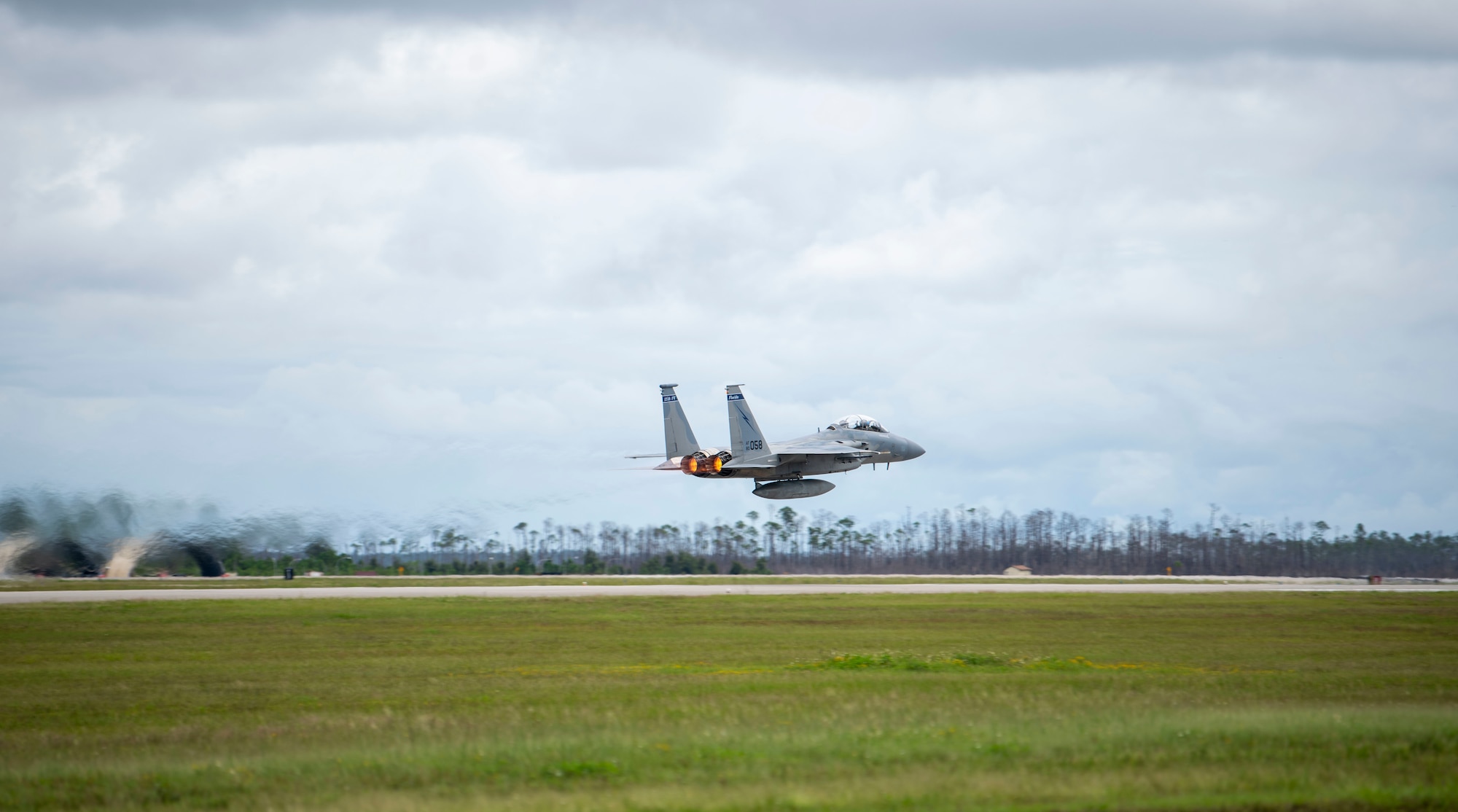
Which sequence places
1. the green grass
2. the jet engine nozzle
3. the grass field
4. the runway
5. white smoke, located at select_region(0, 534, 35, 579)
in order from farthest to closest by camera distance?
1. the green grass
2. white smoke, located at select_region(0, 534, 35, 579)
3. the runway
4. the jet engine nozzle
5. the grass field

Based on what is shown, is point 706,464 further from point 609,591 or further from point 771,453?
point 609,591

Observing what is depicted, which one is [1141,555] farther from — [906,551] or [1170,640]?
[1170,640]

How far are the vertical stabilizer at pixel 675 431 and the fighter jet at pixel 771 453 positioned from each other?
1.3 inches

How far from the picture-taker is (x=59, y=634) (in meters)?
34.6

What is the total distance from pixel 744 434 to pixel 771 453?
4.77 ft

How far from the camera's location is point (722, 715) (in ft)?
61.2

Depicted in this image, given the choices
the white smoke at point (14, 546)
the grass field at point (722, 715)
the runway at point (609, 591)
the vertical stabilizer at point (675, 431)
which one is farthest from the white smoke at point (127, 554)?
the vertical stabilizer at point (675, 431)

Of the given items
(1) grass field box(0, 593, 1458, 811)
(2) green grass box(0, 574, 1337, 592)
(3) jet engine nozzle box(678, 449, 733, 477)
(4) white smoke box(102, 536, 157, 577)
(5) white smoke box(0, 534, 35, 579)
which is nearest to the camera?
(1) grass field box(0, 593, 1458, 811)

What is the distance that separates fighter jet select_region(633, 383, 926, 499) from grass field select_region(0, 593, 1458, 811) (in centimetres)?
1025

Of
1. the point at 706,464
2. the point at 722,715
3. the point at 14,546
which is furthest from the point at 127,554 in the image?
the point at 722,715

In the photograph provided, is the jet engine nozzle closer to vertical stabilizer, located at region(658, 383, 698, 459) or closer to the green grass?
vertical stabilizer, located at region(658, 383, 698, 459)

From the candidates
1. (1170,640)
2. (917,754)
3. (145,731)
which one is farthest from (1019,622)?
(145,731)

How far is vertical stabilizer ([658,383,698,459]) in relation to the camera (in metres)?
49.3

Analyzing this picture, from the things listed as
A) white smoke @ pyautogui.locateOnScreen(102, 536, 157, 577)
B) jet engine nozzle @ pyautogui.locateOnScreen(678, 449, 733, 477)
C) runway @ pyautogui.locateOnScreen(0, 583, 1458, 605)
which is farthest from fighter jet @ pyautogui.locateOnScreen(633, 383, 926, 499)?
white smoke @ pyautogui.locateOnScreen(102, 536, 157, 577)
